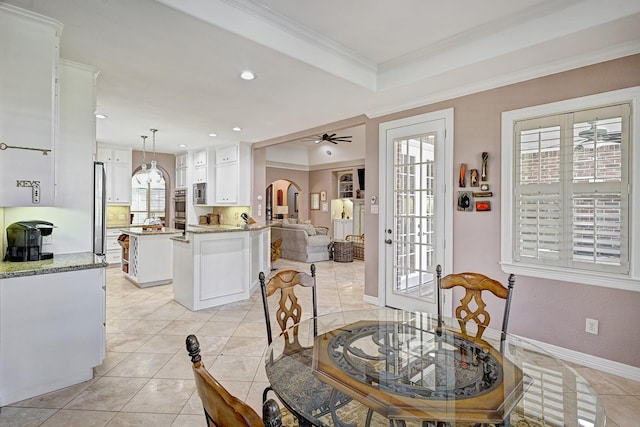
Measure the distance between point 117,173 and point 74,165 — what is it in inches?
184

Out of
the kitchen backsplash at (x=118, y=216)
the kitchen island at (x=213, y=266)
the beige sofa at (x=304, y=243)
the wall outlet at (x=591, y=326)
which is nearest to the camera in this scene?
the wall outlet at (x=591, y=326)

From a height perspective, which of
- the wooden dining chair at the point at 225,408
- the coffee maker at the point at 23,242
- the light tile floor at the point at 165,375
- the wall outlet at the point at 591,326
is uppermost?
the coffee maker at the point at 23,242

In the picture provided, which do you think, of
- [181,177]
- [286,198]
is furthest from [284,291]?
[286,198]

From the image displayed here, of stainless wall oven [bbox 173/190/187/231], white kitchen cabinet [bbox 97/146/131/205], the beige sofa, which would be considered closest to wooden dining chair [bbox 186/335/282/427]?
the beige sofa

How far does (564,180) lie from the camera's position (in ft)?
9.27

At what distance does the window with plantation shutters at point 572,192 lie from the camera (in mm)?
2566

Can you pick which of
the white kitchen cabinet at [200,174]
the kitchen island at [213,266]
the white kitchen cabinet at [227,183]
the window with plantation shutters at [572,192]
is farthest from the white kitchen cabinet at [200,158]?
the window with plantation shutters at [572,192]

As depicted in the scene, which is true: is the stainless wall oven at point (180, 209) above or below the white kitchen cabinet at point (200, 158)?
below

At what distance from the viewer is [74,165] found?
2.95 meters

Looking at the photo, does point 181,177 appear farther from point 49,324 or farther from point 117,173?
point 49,324

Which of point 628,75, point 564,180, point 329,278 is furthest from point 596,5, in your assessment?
point 329,278

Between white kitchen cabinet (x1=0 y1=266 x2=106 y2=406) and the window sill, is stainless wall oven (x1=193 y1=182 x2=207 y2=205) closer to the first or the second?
white kitchen cabinet (x1=0 y1=266 x2=106 y2=406)

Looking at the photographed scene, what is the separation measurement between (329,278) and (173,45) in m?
4.44

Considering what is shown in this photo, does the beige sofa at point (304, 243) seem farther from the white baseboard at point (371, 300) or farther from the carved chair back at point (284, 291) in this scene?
the carved chair back at point (284, 291)
